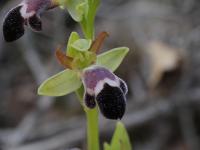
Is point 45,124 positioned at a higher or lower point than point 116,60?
lower

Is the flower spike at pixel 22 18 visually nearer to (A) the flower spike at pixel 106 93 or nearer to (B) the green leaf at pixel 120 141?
(A) the flower spike at pixel 106 93

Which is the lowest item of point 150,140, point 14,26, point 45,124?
point 150,140

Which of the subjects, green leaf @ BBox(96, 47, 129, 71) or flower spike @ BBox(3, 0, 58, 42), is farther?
green leaf @ BBox(96, 47, 129, 71)

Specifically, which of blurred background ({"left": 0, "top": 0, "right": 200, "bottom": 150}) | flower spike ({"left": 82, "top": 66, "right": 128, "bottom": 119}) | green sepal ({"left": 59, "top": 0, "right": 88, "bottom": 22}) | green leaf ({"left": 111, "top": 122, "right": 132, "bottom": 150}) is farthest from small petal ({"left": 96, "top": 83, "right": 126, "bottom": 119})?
blurred background ({"left": 0, "top": 0, "right": 200, "bottom": 150})

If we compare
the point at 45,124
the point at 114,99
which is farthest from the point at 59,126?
the point at 114,99

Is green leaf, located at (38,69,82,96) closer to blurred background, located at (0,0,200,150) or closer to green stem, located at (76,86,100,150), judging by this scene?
green stem, located at (76,86,100,150)

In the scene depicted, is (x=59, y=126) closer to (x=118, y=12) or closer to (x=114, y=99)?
(x=118, y=12)

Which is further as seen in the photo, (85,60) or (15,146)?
(15,146)

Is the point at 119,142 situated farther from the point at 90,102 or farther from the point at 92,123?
the point at 90,102
